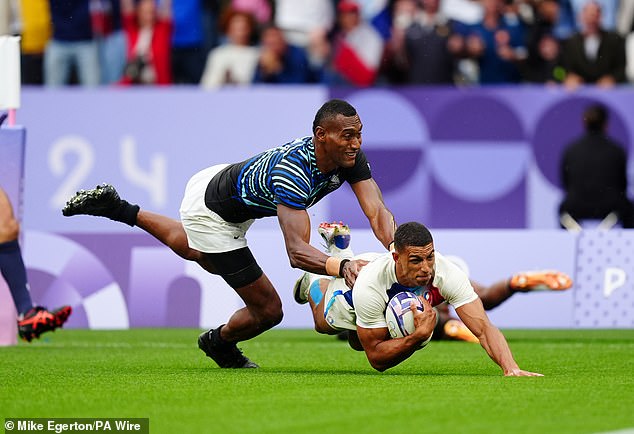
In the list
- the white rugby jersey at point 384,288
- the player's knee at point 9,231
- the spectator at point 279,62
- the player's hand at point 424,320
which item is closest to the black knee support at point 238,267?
the white rugby jersey at point 384,288

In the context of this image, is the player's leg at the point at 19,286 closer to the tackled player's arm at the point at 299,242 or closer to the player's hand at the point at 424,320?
the tackled player's arm at the point at 299,242

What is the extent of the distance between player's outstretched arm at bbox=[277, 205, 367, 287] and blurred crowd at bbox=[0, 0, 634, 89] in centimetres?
924

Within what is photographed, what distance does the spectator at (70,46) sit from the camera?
1911 cm

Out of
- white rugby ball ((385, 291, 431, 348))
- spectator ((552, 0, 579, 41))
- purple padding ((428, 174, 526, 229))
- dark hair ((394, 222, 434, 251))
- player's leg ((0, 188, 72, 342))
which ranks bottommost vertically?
purple padding ((428, 174, 526, 229))

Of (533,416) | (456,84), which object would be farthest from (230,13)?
(533,416)

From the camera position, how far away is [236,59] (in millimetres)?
19172

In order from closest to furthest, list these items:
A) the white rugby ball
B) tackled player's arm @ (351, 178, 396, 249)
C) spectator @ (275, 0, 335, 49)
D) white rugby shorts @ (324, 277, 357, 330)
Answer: the white rugby ball
white rugby shorts @ (324, 277, 357, 330)
tackled player's arm @ (351, 178, 396, 249)
spectator @ (275, 0, 335, 49)

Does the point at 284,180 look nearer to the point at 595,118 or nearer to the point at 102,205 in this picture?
the point at 102,205

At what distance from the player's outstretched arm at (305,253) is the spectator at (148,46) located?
9.59m

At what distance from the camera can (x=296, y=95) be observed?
18844 millimetres

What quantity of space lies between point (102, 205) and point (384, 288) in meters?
2.83

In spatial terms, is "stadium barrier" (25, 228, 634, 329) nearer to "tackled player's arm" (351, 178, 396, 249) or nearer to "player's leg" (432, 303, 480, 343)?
"player's leg" (432, 303, 480, 343)

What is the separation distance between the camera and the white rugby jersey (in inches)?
384

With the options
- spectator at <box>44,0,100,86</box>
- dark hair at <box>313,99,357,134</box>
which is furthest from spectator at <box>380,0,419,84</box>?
dark hair at <box>313,99,357,134</box>
